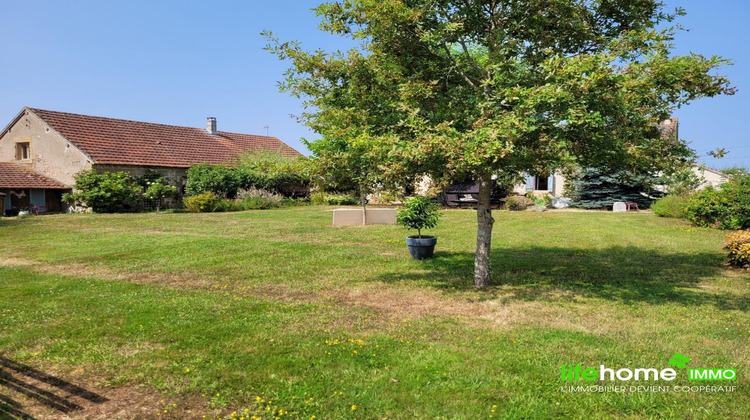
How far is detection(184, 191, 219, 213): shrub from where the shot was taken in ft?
94.1

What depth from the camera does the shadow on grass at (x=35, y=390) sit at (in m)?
4.33

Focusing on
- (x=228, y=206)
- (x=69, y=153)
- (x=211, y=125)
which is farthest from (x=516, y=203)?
(x=69, y=153)

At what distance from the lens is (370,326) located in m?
6.63

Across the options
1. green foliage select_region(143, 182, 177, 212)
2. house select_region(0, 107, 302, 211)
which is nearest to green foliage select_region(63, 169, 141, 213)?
green foliage select_region(143, 182, 177, 212)

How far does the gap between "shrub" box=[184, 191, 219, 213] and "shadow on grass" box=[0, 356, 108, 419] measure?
79.5ft

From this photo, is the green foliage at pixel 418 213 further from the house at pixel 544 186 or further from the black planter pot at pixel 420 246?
the house at pixel 544 186

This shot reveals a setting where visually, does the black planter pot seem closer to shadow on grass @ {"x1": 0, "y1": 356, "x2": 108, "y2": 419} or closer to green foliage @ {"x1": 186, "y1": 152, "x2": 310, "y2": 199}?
shadow on grass @ {"x1": 0, "y1": 356, "x2": 108, "y2": 419}

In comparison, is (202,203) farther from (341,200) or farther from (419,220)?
(419,220)

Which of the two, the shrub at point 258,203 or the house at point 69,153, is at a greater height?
the house at point 69,153

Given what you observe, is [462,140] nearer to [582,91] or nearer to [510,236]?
[582,91]

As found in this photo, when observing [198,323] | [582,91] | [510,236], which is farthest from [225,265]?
[510,236]

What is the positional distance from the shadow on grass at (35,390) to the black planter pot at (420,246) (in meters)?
8.22

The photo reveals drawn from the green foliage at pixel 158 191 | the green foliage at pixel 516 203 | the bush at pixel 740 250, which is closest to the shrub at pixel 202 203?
the green foliage at pixel 158 191

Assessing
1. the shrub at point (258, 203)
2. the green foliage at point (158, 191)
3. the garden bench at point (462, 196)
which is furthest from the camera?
the garden bench at point (462, 196)
